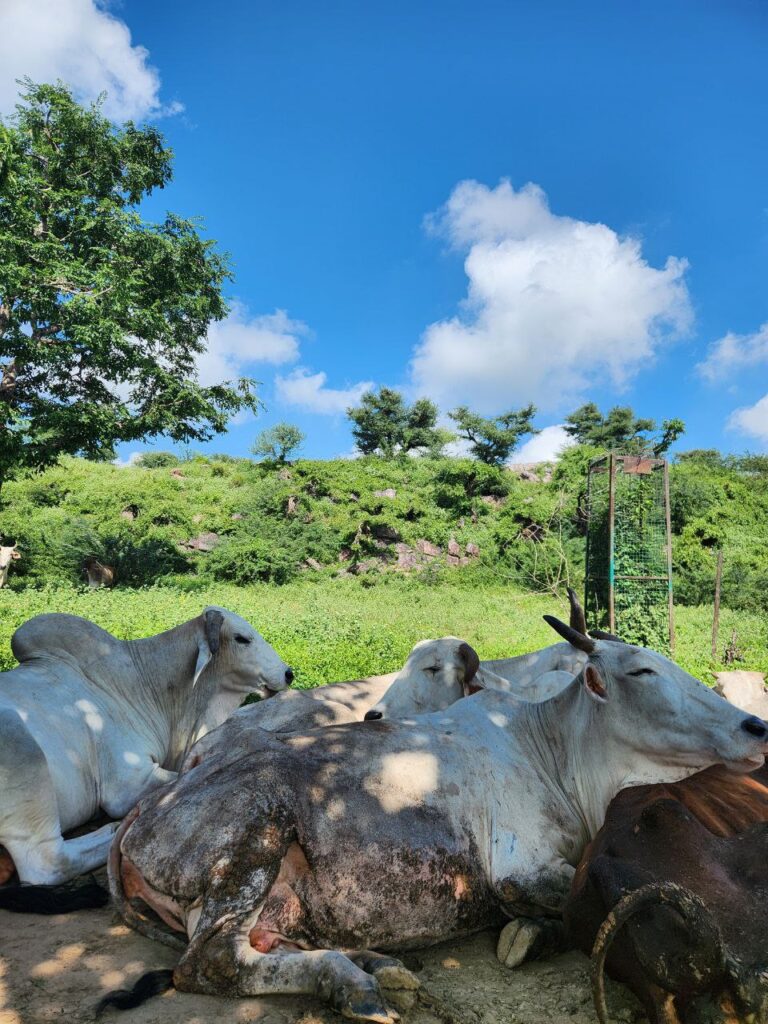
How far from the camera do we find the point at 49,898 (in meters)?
2.91

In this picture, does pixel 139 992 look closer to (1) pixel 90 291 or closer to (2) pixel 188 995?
(2) pixel 188 995

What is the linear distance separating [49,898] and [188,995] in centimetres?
96

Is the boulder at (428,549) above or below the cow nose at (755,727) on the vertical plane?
above

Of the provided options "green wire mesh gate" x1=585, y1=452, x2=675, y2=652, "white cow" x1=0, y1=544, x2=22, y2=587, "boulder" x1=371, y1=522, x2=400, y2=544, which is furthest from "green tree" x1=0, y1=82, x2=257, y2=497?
"green wire mesh gate" x1=585, y1=452, x2=675, y2=652

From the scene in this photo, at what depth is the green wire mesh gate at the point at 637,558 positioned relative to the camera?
13.3 metres

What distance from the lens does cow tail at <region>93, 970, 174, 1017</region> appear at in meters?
2.22

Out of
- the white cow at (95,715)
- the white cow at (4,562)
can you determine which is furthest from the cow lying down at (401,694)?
the white cow at (4,562)

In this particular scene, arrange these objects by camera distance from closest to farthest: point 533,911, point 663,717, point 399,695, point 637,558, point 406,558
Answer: point 533,911 → point 663,717 → point 399,695 → point 637,558 → point 406,558

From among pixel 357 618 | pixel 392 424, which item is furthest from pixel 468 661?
pixel 392 424

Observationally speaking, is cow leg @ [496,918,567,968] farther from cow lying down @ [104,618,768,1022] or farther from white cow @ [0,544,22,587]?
white cow @ [0,544,22,587]

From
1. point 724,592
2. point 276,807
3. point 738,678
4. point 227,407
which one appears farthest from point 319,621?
point 724,592

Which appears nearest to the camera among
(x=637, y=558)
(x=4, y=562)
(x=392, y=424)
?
(x=637, y=558)

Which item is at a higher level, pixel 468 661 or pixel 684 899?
pixel 468 661

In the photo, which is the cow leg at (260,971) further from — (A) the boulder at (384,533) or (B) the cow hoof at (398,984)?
(A) the boulder at (384,533)
